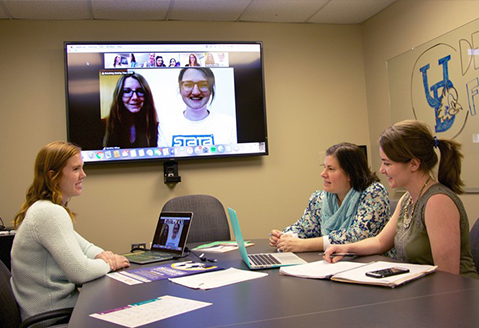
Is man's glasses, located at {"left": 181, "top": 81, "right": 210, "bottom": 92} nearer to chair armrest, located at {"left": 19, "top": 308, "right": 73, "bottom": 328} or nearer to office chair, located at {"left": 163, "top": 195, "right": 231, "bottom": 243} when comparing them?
office chair, located at {"left": 163, "top": 195, "right": 231, "bottom": 243}

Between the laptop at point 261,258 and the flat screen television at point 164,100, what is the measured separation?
217cm

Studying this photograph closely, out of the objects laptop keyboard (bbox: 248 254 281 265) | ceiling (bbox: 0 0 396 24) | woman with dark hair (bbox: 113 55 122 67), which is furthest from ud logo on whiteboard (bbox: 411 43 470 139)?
woman with dark hair (bbox: 113 55 122 67)

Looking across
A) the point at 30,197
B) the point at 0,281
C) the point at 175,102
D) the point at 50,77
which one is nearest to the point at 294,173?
the point at 175,102

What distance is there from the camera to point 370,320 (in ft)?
3.56

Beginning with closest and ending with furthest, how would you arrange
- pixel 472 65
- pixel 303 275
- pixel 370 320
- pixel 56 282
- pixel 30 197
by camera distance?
pixel 370 320 < pixel 303 275 < pixel 56 282 < pixel 30 197 < pixel 472 65

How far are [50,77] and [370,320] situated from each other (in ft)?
12.1

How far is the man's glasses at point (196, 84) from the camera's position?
13.5 ft

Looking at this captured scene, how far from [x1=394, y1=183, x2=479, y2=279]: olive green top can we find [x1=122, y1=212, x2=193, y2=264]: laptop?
1.01 metres

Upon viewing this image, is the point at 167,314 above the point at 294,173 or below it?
below

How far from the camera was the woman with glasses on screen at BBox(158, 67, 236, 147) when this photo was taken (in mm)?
4078

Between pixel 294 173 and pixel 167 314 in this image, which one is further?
pixel 294 173

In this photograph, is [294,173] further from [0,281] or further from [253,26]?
[0,281]

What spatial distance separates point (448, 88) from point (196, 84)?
2.10 m

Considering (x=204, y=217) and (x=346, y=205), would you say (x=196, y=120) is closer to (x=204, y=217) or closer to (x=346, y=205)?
(x=204, y=217)
